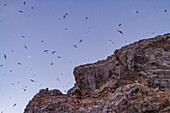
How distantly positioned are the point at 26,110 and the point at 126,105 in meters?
31.6

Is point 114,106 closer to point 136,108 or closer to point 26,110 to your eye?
point 136,108

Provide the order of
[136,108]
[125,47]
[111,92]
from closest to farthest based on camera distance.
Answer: [136,108], [111,92], [125,47]

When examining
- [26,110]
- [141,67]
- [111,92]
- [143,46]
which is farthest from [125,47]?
[26,110]

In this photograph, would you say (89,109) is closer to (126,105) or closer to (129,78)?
(126,105)

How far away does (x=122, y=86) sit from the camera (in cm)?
5744

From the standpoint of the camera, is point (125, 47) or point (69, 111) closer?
point (69, 111)

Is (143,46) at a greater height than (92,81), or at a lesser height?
greater

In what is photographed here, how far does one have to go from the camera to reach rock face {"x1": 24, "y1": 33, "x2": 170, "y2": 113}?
171 ft

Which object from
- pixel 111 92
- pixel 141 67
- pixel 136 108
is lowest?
pixel 136 108

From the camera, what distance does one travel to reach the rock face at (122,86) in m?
52.0

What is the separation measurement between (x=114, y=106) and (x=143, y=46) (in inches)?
824

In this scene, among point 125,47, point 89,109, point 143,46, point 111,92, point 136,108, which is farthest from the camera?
point 125,47

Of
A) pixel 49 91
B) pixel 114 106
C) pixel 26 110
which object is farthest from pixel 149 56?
pixel 26 110

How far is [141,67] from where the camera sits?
6066 centimetres
